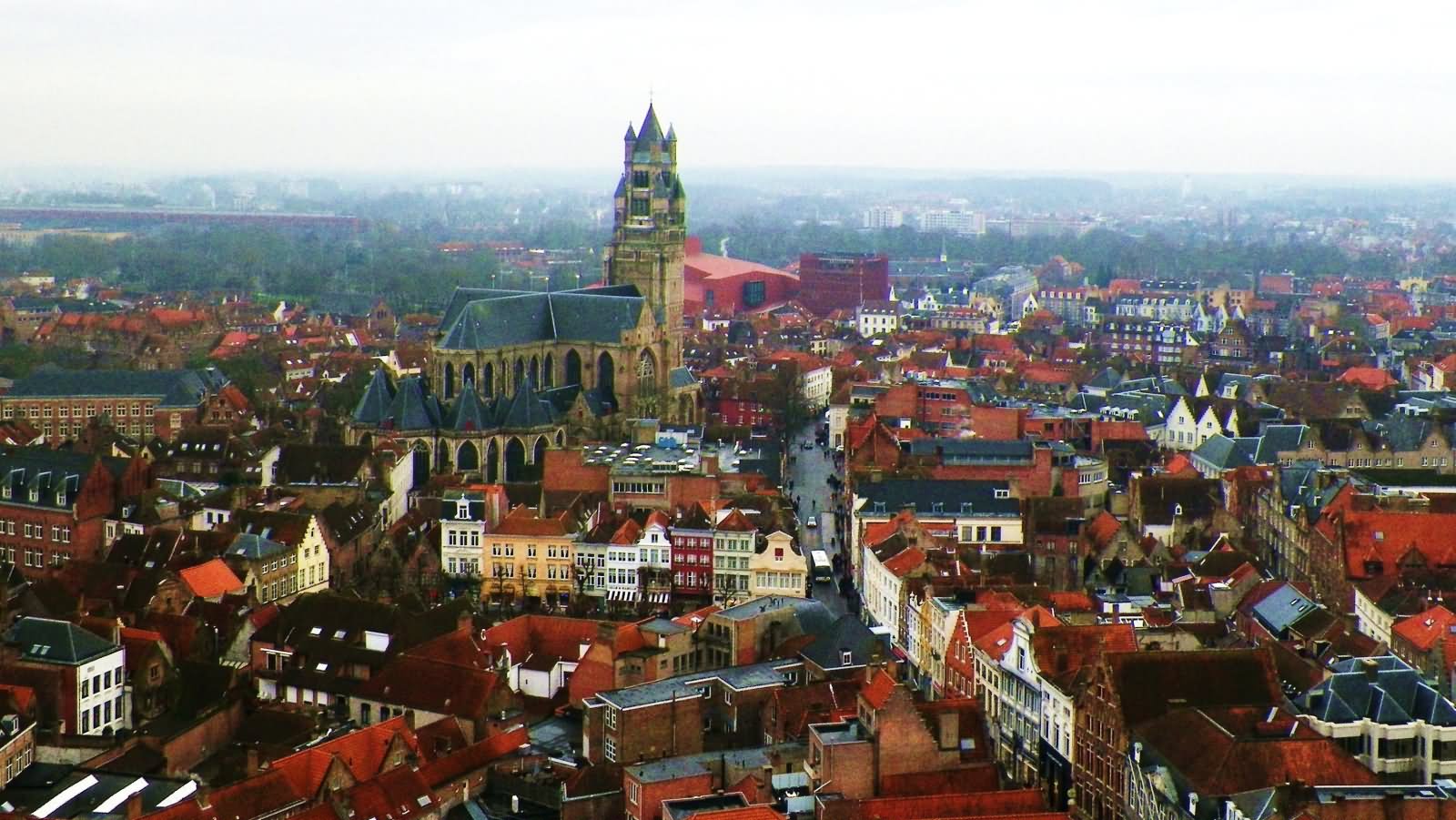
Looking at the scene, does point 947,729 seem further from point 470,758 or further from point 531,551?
point 531,551

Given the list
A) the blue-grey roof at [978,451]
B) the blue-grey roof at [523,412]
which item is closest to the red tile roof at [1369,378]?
the blue-grey roof at [978,451]

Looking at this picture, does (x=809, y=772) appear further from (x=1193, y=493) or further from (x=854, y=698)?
(x=1193, y=493)

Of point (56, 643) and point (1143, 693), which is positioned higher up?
point (1143, 693)

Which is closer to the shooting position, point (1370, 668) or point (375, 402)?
point (1370, 668)

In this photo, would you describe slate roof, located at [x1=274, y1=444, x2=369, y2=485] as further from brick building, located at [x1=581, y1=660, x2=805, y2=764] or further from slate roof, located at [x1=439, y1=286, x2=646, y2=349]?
brick building, located at [x1=581, y1=660, x2=805, y2=764]

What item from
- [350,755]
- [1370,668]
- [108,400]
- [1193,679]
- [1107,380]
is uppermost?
[1370,668]

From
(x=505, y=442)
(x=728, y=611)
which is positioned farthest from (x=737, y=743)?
(x=505, y=442)

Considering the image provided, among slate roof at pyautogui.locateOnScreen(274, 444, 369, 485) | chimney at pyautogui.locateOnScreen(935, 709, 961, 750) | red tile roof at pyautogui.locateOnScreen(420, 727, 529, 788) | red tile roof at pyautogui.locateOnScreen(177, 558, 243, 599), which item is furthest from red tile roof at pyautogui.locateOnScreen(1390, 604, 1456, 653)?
slate roof at pyautogui.locateOnScreen(274, 444, 369, 485)

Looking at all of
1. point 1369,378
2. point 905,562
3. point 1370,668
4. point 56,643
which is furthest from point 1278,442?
point 56,643
